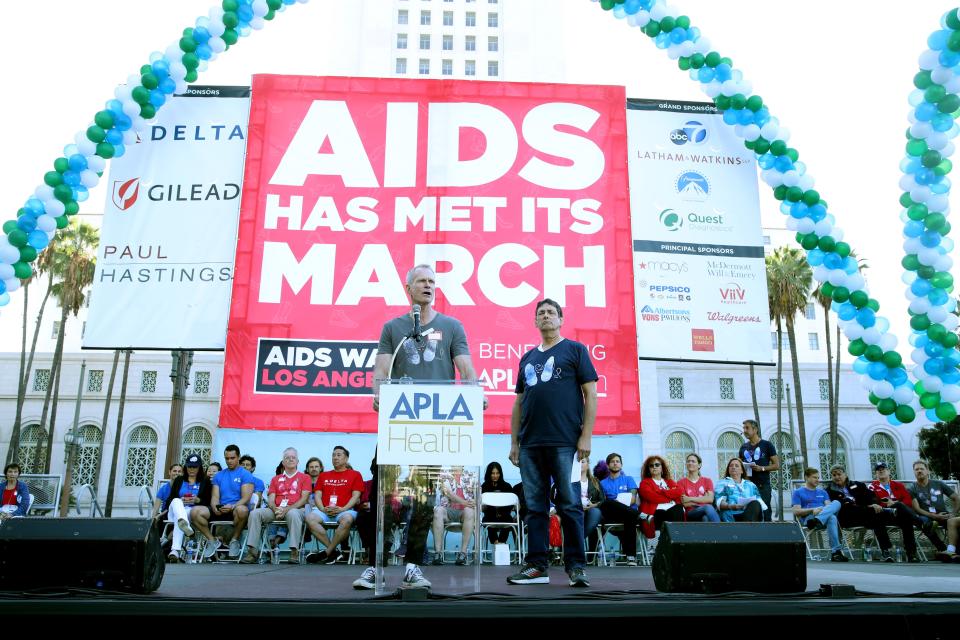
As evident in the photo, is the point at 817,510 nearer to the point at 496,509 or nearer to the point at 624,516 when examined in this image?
the point at 624,516

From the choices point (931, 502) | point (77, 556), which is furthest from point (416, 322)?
point (931, 502)

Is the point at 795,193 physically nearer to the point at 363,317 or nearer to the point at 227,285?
the point at 363,317

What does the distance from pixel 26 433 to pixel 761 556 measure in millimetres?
32896

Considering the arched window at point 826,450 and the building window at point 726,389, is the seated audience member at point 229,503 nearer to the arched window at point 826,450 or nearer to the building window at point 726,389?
the building window at point 726,389

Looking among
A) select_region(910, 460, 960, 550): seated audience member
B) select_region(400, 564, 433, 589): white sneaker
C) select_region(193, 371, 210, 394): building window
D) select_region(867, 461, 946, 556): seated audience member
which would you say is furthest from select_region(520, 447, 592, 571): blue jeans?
select_region(193, 371, 210, 394): building window

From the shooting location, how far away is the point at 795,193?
8539 millimetres

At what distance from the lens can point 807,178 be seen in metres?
8.62

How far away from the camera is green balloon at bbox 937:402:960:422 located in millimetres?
7305

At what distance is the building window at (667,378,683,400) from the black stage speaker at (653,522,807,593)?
2900cm

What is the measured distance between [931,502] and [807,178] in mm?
4092

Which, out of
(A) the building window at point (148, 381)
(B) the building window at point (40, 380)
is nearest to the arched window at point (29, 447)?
(B) the building window at point (40, 380)

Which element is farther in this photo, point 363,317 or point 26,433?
point 26,433

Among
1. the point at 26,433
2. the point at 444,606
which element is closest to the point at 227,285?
the point at 444,606

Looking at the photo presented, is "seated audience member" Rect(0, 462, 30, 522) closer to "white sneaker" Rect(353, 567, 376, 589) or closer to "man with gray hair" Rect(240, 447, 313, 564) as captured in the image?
"man with gray hair" Rect(240, 447, 313, 564)
